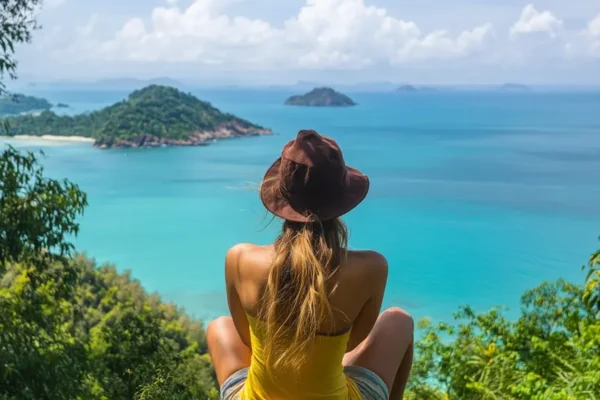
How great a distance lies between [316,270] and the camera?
3.66 feet

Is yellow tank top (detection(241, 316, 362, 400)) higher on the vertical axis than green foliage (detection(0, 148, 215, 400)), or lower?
higher

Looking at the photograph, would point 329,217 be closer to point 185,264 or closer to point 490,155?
point 185,264

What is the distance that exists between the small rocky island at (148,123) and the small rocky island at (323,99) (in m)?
32.7

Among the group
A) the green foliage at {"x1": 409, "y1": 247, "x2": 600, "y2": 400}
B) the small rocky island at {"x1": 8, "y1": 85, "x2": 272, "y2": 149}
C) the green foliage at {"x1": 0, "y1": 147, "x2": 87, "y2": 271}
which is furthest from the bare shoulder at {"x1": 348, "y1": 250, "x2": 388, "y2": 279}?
the small rocky island at {"x1": 8, "y1": 85, "x2": 272, "y2": 149}

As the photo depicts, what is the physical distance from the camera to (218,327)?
1.49m

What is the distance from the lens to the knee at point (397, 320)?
142 cm

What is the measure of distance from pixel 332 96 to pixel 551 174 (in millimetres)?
48103

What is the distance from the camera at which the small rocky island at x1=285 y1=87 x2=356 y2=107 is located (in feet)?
262

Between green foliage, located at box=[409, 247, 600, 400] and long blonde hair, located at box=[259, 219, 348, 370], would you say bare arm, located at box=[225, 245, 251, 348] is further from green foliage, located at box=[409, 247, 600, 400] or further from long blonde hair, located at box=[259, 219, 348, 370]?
green foliage, located at box=[409, 247, 600, 400]

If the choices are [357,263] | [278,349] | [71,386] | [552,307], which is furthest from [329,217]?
[552,307]

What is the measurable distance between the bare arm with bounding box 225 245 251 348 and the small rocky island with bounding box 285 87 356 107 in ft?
259

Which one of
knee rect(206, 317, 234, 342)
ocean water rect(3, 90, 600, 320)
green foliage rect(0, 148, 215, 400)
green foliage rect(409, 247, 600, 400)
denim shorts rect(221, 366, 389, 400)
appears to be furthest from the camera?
ocean water rect(3, 90, 600, 320)

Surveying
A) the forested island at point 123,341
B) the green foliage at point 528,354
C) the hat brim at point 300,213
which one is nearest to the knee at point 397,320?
the hat brim at point 300,213

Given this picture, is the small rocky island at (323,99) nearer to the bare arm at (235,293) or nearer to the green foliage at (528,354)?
the green foliage at (528,354)
